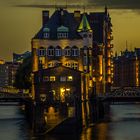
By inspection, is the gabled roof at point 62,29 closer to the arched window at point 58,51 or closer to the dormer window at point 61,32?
Result: the dormer window at point 61,32

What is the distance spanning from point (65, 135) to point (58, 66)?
1445cm

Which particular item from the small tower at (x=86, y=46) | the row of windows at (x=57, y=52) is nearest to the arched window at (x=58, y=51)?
the row of windows at (x=57, y=52)

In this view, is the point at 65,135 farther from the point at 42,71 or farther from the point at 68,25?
the point at 68,25

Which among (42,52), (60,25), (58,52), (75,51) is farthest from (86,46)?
(42,52)

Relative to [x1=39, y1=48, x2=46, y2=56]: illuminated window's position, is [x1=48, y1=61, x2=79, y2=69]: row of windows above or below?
below

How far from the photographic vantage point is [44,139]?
11244cm

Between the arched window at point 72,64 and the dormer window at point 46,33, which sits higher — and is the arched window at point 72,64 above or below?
below

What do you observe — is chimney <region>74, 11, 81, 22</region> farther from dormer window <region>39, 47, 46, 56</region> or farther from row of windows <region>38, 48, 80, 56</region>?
dormer window <region>39, 47, 46, 56</region>

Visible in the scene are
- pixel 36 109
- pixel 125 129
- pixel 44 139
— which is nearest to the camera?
pixel 44 139

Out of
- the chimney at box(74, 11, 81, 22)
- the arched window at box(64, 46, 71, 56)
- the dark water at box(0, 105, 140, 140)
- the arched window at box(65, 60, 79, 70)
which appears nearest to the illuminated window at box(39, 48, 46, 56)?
the arched window at box(64, 46, 71, 56)

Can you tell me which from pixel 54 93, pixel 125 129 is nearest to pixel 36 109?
pixel 54 93

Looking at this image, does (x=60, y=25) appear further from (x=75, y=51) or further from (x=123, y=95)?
(x=123, y=95)

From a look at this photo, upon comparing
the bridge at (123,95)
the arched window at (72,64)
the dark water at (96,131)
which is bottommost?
the dark water at (96,131)

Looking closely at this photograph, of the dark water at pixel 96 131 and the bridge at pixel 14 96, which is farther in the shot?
the bridge at pixel 14 96
